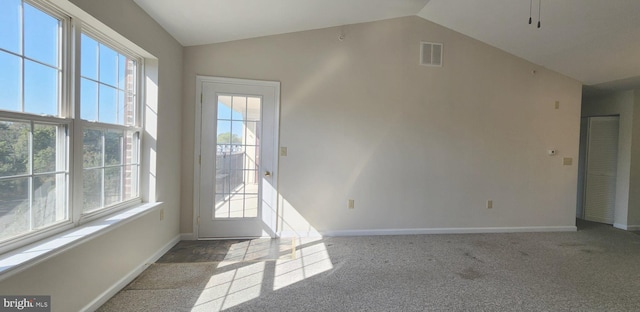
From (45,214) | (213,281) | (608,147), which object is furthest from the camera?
(608,147)

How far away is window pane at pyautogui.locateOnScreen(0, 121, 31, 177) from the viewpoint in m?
1.46

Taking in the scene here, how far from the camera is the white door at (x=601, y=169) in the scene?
449 centimetres

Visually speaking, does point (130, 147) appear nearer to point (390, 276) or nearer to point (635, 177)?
point (390, 276)

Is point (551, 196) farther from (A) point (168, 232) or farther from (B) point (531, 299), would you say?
(A) point (168, 232)

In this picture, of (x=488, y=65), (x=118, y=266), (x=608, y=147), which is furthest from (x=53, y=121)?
(x=608, y=147)

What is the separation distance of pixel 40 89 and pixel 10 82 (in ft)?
0.62

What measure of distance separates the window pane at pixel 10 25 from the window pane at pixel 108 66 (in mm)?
678

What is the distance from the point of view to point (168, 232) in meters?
3.09

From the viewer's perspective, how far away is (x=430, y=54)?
378 centimetres

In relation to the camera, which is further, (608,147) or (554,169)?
(608,147)

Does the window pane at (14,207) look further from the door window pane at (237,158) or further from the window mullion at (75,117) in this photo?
the door window pane at (237,158)

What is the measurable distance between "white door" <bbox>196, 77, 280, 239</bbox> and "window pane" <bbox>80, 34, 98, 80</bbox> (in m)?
1.23

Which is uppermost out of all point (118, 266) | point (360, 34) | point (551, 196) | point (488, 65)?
point (360, 34)

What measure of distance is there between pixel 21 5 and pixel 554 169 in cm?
593
